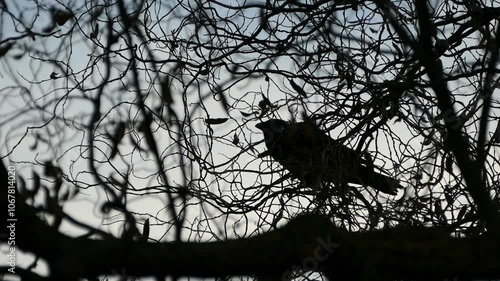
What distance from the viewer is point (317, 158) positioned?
3863 millimetres

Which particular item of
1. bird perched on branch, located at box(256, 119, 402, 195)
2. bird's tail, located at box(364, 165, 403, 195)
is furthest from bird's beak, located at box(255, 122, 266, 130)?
bird's tail, located at box(364, 165, 403, 195)

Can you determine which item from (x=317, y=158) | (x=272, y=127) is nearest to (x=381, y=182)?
(x=317, y=158)

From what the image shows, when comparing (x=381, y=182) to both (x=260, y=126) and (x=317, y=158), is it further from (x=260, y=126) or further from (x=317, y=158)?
(x=260, y=126)

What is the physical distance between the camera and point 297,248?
82.9 inches

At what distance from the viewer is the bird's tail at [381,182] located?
3688 mm

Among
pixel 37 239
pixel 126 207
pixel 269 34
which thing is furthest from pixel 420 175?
pixel 37 239

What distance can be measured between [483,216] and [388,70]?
1002 millimetres

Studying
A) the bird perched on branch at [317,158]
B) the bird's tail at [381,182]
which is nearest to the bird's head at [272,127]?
the bird perched on branch at [317,158]

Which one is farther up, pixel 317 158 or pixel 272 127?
pixel 272 127

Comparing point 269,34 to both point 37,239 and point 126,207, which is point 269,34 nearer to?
point 126,207

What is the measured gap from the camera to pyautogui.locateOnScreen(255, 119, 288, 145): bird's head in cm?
371

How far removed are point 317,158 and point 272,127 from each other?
0.96ft

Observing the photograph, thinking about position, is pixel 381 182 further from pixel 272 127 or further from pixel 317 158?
pixel 272 127

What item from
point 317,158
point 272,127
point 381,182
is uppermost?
point 272,127
